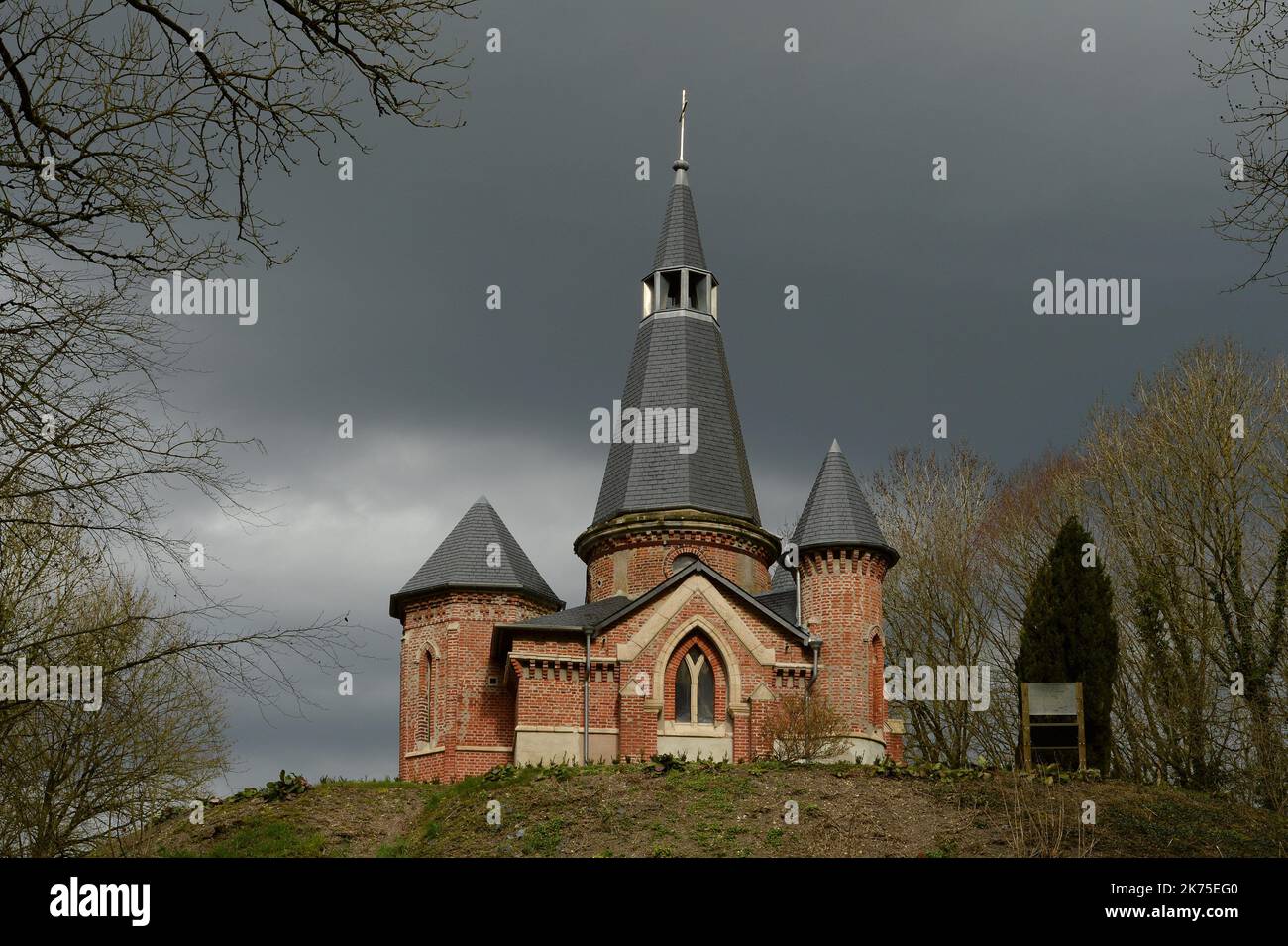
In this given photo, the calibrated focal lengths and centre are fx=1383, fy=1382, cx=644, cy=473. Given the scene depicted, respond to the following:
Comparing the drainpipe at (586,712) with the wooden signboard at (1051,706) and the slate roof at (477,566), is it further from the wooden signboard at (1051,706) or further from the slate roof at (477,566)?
the wooden signboard at (1051,706)

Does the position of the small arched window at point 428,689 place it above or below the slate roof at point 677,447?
below

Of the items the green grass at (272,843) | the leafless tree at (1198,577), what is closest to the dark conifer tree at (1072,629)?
the leafless tree at (1198,577)

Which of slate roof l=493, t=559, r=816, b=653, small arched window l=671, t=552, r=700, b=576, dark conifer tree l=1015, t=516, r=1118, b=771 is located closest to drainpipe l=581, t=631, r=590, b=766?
→ slate roof l=493, t=559, r=816, b=653

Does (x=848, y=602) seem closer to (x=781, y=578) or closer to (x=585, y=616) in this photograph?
(x=585, y=616)

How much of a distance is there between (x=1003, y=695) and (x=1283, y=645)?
10092mm

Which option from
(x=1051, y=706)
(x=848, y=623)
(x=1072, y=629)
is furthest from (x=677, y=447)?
(x=1051, y=706)

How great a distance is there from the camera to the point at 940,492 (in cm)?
4378

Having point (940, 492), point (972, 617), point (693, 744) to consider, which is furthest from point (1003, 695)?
point (693, 744)

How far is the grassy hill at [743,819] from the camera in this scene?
65.0ft

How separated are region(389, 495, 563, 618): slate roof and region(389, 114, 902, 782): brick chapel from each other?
0.16ft

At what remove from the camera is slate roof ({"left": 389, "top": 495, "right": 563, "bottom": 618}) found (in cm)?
3472

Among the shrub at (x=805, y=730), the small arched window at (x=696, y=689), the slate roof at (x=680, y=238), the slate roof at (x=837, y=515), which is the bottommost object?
the shrub at (x=805, y=730)

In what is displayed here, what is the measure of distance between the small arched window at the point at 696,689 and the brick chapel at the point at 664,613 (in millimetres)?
35
